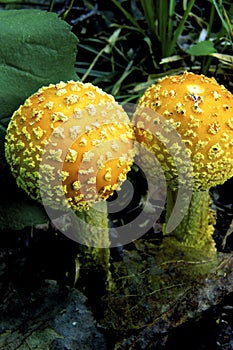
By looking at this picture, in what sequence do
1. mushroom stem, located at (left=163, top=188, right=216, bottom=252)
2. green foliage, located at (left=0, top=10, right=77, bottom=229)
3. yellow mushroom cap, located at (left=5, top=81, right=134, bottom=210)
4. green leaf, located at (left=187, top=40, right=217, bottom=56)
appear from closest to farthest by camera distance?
1. yellow mushroom cap, located at (left=5, top=81, right=134, bottom=210)
2. green foliage, located at (left=0, top=10, right=77, bottom=229)
3. mushroom stem, located at (left=163, top=188, right=216, bottom=252)
4. green leaf, located at (left=187, top=40, right=217, bottom=56)

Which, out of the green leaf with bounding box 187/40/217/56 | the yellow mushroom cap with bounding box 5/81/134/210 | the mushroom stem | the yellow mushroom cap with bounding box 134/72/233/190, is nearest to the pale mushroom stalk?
→ the yellow mushroom cap with bounding box 5/81/134/210

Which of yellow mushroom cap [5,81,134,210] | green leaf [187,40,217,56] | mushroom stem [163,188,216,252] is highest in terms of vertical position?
green leaf [187,40,217,56]

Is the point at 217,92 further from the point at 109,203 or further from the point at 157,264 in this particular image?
the point at 109,203

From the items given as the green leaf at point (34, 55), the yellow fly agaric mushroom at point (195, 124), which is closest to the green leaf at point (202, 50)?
the yellow fly agaric mushroom at point (195, 124)

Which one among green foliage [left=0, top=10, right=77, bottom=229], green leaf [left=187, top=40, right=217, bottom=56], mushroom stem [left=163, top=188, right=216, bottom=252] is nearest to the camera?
green foliage [left=0, top=10, right=77, bottom=229]

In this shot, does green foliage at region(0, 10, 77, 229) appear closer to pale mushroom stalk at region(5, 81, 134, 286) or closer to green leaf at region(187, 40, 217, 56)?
pale mushroom stalk at region(5, 81, 134, 286)

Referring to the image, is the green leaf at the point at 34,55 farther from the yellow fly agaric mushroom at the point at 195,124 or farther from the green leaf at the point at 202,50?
the green leaf at the point at 202,50

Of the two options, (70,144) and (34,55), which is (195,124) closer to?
(70,144)

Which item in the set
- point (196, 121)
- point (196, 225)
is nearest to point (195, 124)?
point (196, 121)
